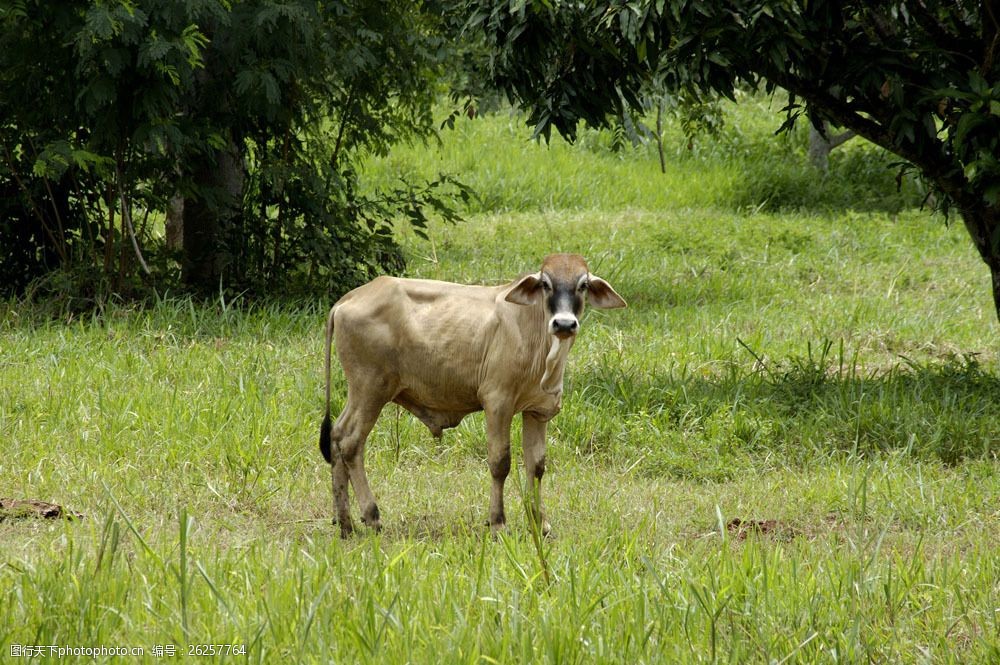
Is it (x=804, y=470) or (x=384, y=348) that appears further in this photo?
(x=804, y=470)

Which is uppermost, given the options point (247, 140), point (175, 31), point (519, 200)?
point (175, 31)

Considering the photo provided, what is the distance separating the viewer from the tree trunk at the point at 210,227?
32.0 feet

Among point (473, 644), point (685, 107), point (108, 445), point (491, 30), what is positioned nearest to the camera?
point (473, 644)

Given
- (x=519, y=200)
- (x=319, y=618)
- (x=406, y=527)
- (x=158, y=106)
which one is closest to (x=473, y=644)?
(x=319, y=618)

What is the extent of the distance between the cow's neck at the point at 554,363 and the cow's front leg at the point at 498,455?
0.68ft

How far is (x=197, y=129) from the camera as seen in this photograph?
8883 millimetres

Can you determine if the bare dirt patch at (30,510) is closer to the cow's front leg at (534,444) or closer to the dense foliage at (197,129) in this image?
the cow's front leg at (534,444)

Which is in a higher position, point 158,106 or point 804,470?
point 158,106

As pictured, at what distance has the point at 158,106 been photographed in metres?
8.59

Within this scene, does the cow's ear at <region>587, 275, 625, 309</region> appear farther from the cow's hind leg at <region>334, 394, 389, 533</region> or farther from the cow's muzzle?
the cow's hind leg at <region>334, 394, 389, 533</region>

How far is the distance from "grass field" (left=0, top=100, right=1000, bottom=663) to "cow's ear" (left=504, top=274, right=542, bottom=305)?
0.89 meters

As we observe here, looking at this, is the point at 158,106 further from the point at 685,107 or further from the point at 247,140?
the point at 685,107

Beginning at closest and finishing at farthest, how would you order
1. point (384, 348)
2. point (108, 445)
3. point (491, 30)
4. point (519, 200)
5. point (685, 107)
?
point (384, 348) < point (108, 445) < point (491, 30) < point (685, 107) < point (519, 200)

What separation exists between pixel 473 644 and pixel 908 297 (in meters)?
8.12
